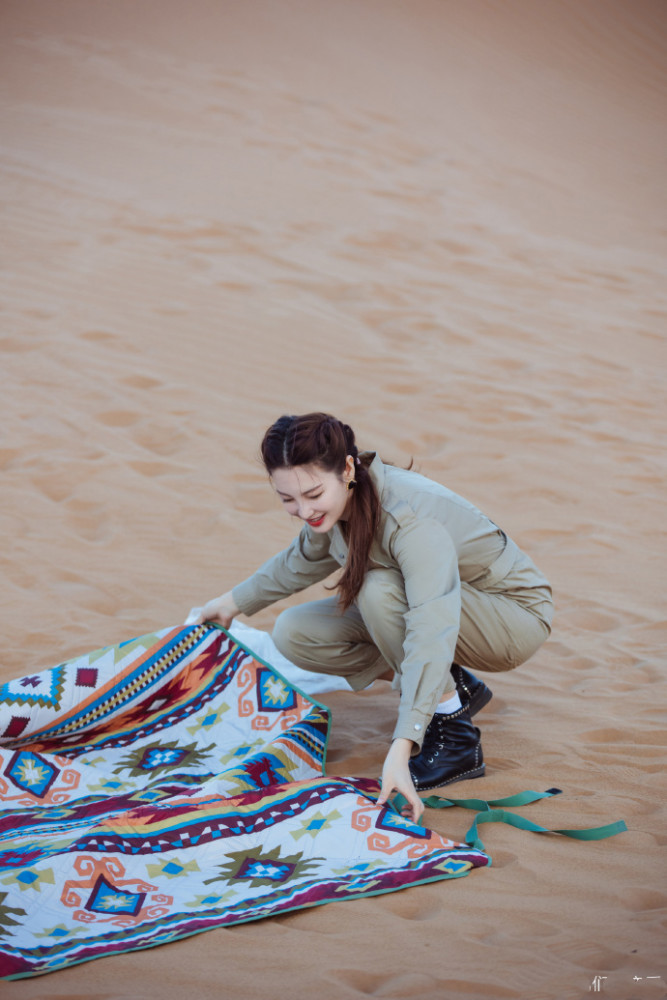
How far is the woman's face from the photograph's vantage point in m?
2.43

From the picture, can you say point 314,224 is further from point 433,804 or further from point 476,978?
point 476,978

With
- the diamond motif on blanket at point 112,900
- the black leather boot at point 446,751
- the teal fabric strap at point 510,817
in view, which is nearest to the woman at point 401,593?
the black leather boot at point 446,751

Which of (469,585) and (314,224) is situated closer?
(469,585)

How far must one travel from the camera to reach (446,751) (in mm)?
2730

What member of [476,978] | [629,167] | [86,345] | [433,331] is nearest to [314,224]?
[433,331]

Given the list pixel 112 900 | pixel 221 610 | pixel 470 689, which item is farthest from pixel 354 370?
pixel 112 900

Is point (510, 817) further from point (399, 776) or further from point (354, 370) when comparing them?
point (354, 370)

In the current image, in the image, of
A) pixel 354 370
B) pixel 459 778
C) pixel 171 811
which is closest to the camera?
pixel 171 811

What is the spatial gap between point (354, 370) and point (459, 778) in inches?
161

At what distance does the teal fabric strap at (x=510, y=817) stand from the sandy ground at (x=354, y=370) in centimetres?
4

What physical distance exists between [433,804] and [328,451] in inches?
39.5

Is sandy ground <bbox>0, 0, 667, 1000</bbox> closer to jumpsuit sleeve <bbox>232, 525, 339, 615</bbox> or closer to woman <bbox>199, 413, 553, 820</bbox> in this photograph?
woman <bbox>199, 413, 553, 820</bbox>

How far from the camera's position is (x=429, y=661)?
7.63 ft

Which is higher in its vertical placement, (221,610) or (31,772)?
(221,610)
